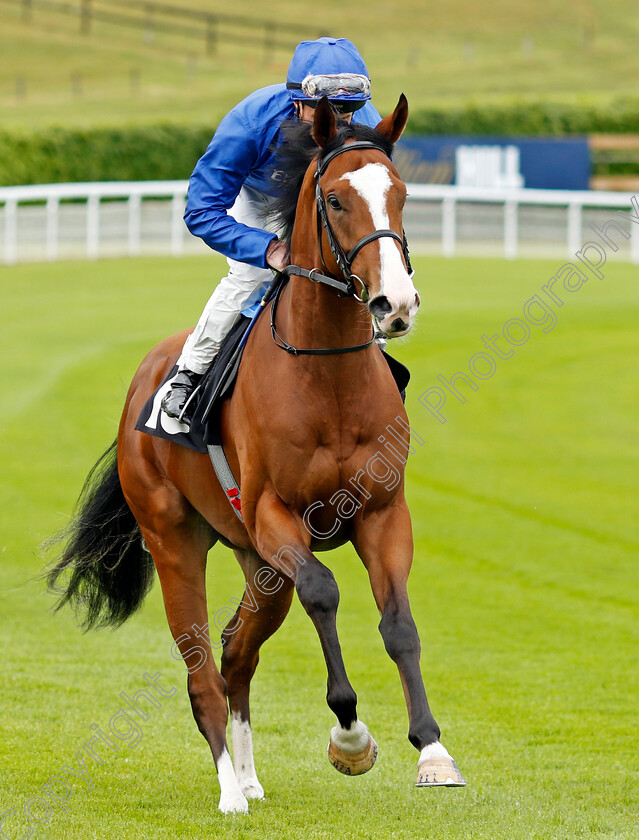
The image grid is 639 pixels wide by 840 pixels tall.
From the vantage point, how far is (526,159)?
2498cm

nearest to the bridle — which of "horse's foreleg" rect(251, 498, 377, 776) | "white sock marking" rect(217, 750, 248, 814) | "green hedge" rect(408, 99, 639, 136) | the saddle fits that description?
the saddle

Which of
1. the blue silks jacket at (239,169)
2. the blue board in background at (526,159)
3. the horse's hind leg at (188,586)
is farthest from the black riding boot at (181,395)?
the blue board in background at (526,159)

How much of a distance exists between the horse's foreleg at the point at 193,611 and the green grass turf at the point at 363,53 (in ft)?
109

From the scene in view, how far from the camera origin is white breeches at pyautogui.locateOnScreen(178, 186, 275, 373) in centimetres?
475

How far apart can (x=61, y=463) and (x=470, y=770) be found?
21.3 ft

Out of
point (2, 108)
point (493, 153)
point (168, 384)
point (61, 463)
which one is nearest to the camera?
point (168, 384)

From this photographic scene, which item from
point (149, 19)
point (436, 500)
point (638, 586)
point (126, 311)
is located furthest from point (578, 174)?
point (149, 19)

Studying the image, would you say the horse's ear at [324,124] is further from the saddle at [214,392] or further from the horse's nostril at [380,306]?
the saddle at [214,392]

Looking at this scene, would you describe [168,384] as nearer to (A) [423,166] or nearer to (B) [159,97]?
(A) [423,166]

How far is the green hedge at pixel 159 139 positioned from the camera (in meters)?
30.2

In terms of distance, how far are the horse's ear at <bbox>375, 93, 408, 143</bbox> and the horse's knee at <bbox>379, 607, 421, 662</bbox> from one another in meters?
1.52

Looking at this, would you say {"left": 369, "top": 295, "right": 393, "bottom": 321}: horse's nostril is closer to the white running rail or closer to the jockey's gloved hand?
the jockey's gloved hand

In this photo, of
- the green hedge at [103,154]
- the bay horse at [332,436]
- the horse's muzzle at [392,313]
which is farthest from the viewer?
the green hedge at [103,154]

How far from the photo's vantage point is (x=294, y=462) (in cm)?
410
